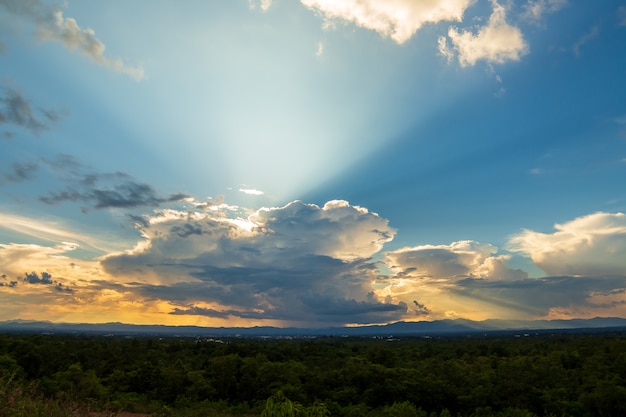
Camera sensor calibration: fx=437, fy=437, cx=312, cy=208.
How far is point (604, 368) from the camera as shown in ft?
159

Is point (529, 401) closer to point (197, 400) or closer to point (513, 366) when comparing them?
point (513, 366)

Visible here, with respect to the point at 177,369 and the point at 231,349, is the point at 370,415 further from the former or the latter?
the point at 231,349

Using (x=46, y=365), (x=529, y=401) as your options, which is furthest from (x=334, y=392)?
(x=46, y=365)

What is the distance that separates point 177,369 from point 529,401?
125 ft

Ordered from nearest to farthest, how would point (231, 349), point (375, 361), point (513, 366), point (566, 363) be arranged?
point (513, 366) → point (375, 361) → point (566, 363) → point (231, 349)

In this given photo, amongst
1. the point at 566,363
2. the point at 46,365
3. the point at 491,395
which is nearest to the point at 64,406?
the point at 491,395

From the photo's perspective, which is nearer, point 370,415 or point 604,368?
point 370,415

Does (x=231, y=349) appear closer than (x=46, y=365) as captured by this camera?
No

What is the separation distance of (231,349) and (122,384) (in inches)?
1532

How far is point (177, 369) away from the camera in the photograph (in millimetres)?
51875

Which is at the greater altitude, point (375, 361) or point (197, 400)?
point (375, 361)

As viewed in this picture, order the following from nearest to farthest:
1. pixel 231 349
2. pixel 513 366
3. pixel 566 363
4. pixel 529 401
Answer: pixel 529 401 < pixel 513 366 < pixel 566 363 < pixel 231 349

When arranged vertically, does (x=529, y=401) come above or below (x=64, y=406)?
below

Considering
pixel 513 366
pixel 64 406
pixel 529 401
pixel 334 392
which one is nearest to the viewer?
pixel 64 406
